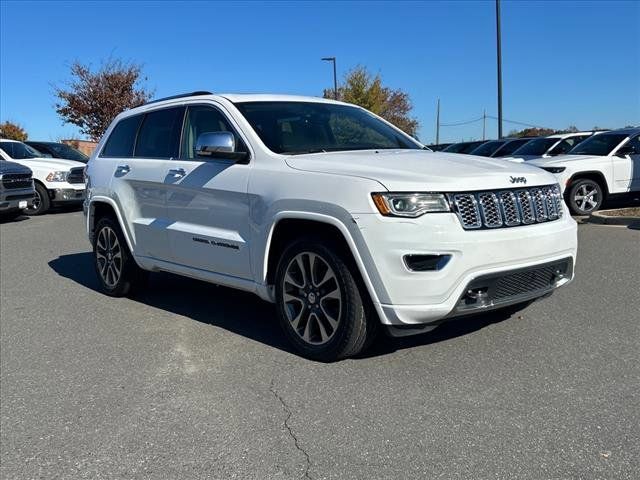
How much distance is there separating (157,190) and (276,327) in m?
1.60

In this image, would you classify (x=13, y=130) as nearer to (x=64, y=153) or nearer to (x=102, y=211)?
(x=64, y=153)

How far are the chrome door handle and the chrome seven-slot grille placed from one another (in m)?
2.41

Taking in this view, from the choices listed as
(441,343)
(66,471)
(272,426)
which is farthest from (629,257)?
(66,471)

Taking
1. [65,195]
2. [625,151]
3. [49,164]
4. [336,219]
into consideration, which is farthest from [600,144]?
[49,164]

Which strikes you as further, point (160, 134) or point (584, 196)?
point (584, 196)

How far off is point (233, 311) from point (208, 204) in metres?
1.24

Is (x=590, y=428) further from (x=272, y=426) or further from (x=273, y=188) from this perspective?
(x=273, y=188)

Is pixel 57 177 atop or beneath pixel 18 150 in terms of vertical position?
beneath

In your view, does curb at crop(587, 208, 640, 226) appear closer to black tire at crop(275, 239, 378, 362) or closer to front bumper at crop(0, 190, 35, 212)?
black tire at crop(275, 239, 378, 362)

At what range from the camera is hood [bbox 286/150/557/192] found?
12.1ft

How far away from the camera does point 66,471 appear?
3.06 metres

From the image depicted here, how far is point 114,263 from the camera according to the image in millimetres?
6246

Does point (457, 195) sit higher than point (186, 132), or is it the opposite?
point (186, 132)

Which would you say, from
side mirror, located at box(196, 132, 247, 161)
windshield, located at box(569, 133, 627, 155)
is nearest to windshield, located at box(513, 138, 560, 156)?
windshield, located at box(569, 133, 627, 155)
